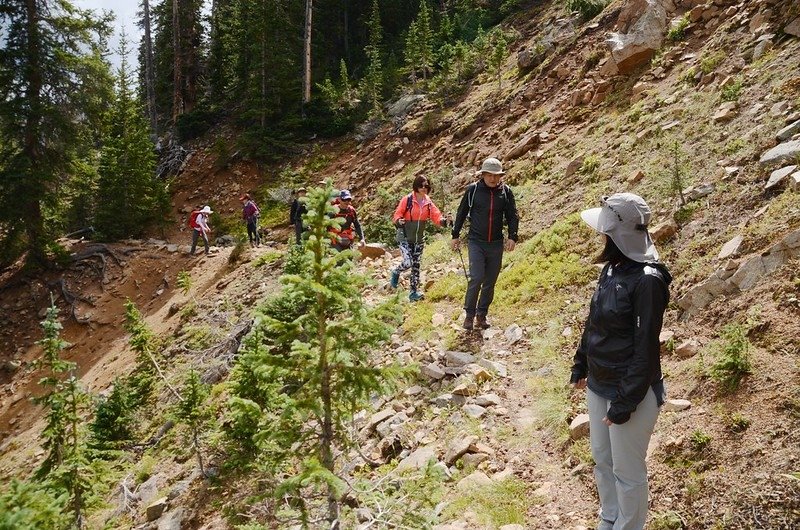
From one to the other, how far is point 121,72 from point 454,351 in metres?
22.3

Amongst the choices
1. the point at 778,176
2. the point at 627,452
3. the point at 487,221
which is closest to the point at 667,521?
the point at 627,452

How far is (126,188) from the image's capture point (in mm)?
20188

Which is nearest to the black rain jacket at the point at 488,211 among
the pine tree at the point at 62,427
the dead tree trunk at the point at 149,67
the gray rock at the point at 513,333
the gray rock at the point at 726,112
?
the gray rock at the point at 513,333

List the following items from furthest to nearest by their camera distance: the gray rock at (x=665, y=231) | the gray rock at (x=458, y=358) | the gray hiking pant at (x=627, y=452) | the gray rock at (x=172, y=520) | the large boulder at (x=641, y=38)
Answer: the large boulder at (x=641, y=38)
the gray rock at (x=665, y=231)
the gray rock at (x=458, y=358)
the gray rock at (x=172, y=520)
the gray hiking pant at (x=627, y=452)

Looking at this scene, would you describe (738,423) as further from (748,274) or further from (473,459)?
(473,459)

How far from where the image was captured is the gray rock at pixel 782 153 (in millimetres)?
6944

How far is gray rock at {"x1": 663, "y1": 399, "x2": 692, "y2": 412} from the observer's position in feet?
15.5

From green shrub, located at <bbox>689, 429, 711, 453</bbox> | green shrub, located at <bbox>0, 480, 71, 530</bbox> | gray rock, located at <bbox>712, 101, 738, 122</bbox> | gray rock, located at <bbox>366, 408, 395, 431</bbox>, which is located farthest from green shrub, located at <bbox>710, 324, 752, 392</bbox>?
gray rock, located at <bbox>712, 101, 738, 122</bbox>

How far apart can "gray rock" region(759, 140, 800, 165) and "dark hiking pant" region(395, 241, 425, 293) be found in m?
5.41

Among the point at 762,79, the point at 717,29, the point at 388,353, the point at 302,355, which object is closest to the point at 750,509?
the point at 302,355

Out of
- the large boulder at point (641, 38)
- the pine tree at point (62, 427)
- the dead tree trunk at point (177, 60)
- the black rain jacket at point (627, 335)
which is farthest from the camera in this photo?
the dead tree trunk at point (177, 60)

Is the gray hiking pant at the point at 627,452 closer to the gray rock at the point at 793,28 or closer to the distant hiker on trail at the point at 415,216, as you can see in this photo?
the distant hiker on trail at the point at 415,216

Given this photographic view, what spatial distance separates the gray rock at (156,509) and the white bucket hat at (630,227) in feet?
23.6

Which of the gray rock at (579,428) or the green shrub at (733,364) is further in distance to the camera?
the gray rock at (579,428)
